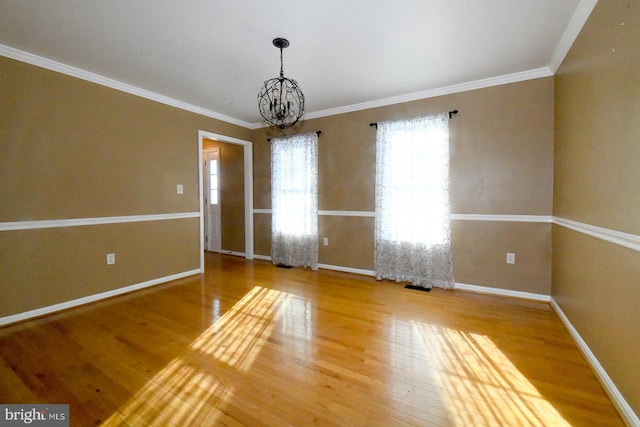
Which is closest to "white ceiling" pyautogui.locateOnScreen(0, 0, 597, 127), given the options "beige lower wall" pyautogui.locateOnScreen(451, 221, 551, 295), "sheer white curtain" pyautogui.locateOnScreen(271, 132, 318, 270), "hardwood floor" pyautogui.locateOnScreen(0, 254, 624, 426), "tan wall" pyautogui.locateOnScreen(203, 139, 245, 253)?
"sheer white curtain" pyautogui.locateOnScreen(271, 132, 318, 270)

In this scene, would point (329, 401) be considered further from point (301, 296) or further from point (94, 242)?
point (94, 242)

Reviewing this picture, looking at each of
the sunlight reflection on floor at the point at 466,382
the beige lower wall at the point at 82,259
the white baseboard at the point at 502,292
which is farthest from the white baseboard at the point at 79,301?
the white baseboard at the point at 502,292

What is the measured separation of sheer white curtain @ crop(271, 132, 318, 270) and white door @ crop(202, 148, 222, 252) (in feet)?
5.62

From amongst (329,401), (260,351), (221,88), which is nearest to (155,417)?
(260,351)

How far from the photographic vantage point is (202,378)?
171 centimetres

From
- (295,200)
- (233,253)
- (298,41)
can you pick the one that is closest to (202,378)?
(298,41)

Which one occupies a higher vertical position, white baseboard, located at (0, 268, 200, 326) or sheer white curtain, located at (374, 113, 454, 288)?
sheer white curtain, located at (374, 113, 454, 288)

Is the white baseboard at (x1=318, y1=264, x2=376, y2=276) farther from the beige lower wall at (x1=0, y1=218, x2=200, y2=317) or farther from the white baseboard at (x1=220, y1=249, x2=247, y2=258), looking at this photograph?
the beige lower wall at (x1=0, y1=218, x2=200, y2=317)

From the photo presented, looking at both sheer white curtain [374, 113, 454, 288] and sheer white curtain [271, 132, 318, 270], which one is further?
sheer white curtain [271, 132, 318, 270]

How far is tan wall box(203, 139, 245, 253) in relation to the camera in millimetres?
5332

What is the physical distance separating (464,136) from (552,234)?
1458 millimetres

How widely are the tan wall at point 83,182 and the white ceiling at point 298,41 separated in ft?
1.01

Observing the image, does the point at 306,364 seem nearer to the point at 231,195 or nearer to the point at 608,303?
the point at 608,303

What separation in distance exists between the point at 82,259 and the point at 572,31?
5.17m
